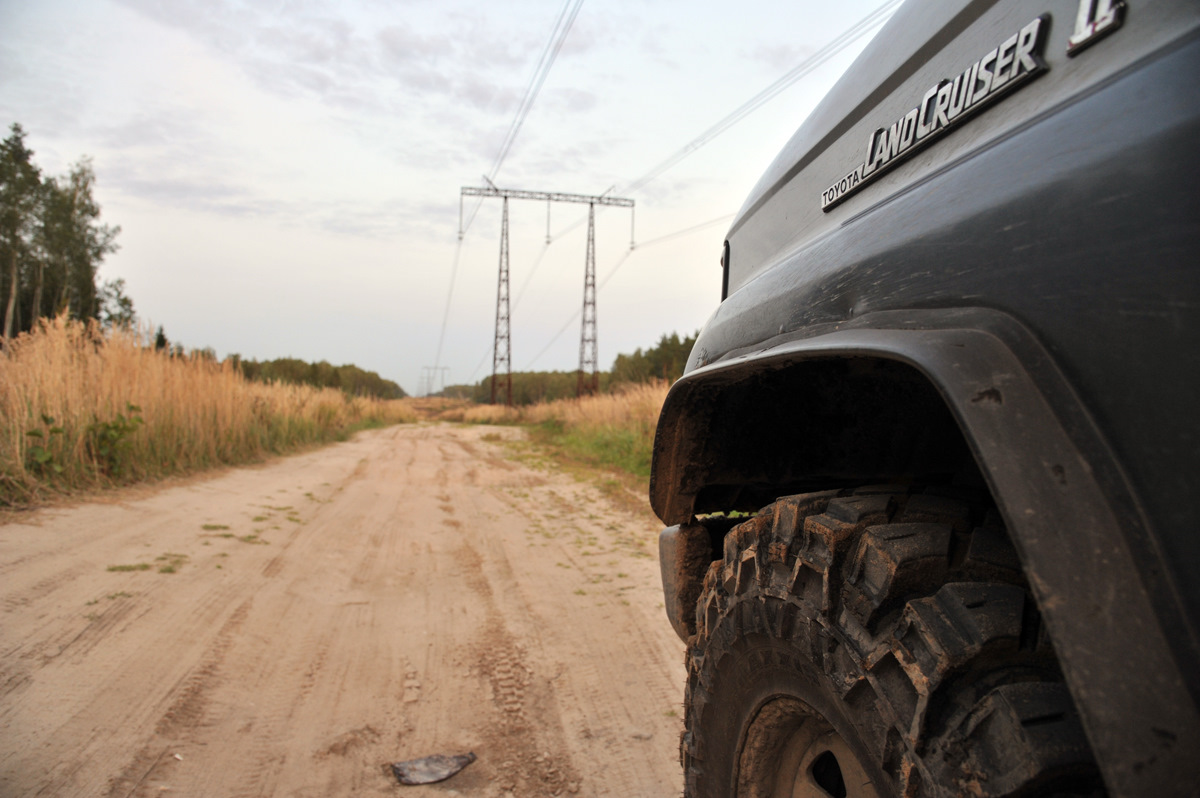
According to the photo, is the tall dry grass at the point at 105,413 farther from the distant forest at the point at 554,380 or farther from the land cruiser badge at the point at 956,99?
the distant forest at the point at 554,380

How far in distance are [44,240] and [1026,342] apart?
143 ft

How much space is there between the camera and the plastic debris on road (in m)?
2.19

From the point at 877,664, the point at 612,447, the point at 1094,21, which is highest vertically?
the point at 1094,21

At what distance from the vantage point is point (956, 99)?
994mm

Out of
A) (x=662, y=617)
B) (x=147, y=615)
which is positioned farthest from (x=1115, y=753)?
(x=147, y=615)

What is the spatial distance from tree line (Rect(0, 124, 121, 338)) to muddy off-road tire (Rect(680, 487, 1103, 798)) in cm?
3574

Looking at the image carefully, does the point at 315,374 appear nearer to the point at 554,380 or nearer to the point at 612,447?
the point at 554,380

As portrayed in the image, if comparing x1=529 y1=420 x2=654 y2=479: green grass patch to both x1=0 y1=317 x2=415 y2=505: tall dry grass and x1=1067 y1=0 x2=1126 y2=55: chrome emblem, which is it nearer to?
x1=0 y1=317 x2=415 y2=505: tall dry grass

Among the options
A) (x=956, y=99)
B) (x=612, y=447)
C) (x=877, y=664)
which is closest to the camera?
(x=877, y=664)

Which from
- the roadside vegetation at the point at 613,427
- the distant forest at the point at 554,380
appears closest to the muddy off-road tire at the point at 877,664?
the roadside vegetation at the point at 613,427

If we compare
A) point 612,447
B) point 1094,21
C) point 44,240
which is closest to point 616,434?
point 612,447

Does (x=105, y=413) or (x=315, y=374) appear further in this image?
(x=315, y=374)

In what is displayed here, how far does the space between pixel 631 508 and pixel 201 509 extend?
4192mm

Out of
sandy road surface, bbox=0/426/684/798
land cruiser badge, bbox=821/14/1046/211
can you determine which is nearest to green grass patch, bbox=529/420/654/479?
sandy road surface, bbox=0/426/684/798
